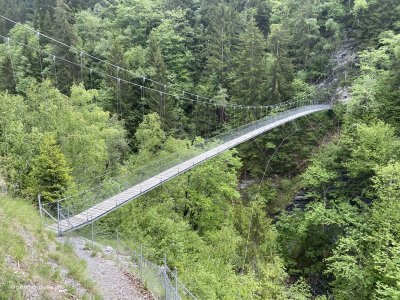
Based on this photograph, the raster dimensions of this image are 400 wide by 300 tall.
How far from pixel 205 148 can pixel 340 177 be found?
27.0ft

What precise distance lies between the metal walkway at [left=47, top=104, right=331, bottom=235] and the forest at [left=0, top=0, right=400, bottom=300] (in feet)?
3.19

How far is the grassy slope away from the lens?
17.0 feet

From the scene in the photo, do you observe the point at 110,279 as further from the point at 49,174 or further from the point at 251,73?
the point at 251,73

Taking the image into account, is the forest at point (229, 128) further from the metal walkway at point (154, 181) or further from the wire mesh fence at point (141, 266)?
the wire mesh fence at point (141, 266)

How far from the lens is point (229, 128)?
25.8 m

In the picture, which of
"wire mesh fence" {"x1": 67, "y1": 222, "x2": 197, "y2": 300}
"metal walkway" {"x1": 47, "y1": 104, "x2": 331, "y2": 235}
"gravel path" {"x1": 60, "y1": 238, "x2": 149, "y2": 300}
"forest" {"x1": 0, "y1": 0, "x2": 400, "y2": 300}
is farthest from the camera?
"forest" {"x1": 0, "y1": 0, "x2": 400, "y2": 300}

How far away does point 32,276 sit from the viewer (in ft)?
18.5

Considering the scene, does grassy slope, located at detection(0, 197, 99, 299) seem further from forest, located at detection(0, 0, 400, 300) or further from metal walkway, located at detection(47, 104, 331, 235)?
forest, located at detection(0, 0, 400, 300)

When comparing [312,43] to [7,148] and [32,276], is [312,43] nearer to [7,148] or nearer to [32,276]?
[7,148]

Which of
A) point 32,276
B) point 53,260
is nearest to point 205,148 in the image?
point 53,260

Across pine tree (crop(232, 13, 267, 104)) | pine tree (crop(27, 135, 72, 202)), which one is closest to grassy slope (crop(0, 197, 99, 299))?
pine tree (crop(27, 135, 72, 202))

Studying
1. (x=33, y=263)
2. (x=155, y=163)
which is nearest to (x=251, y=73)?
(x=155, y=163)

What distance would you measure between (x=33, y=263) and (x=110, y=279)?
2062 mm

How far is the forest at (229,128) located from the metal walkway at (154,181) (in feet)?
3.19
